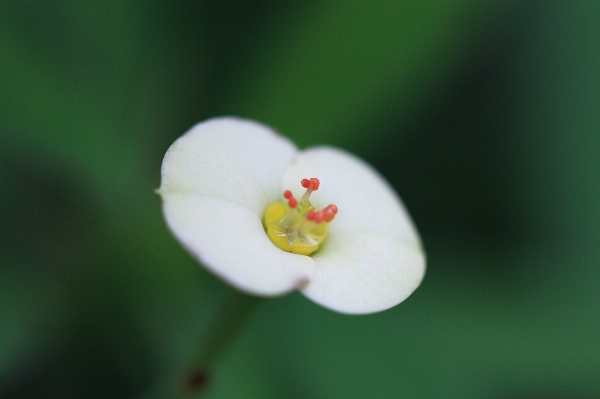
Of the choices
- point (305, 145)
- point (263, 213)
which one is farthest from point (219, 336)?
point (305, 145)

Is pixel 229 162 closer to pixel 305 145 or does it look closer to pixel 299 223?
pixel 299 223

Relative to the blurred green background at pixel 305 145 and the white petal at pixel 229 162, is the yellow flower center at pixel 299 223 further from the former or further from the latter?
the blurred green background at pixel 305 145

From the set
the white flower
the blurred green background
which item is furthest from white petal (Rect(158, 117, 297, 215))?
the blurred green background

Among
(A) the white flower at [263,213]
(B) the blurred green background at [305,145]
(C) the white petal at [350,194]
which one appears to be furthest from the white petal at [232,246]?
(B) the blurred green background at [305,145]

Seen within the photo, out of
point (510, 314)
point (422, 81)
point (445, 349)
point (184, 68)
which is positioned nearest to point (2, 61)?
point (184, 68)

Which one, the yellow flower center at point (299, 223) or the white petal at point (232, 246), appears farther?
the yellow flower center at point (299, 223)

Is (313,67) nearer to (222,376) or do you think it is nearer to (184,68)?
(184,68)

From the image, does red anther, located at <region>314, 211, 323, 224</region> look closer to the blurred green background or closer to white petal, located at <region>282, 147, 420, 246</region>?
white petal, located at <region>282, 147, 420, 246</region>
